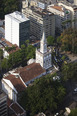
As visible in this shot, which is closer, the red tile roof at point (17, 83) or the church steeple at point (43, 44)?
the red tile roof at point (17, 83)

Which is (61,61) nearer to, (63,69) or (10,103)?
(63,69)

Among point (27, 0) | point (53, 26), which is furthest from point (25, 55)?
point (27, 0)

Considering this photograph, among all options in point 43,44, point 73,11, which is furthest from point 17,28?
point 73,11

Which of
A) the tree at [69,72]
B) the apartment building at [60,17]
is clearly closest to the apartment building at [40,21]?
the apartment building at [60,17]

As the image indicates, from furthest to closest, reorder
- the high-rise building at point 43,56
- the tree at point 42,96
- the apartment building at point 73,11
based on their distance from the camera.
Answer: the apartment building at point 73,11 → the high-rise building at point 43,56 → the tree at point 42,96

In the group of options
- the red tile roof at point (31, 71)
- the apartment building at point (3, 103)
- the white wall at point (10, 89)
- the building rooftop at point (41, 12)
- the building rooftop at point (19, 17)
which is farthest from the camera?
the building rooftop at point (41, 12)

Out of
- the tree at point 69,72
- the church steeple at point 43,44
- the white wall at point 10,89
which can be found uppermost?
the church steeple at point 43,44

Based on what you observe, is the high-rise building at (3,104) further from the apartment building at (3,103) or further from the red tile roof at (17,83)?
the red tile roof at (17,83)
